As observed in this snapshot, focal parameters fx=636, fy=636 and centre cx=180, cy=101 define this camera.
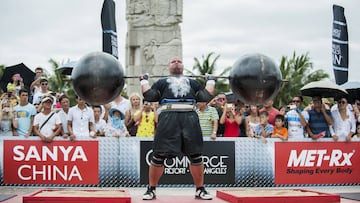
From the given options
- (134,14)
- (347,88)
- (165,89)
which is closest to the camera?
(165,89)

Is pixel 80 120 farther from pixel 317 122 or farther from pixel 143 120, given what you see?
pixel 317 122

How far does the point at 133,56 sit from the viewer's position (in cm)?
2069

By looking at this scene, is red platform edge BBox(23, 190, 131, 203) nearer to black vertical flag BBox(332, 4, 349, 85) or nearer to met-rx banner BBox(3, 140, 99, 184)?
met-rx banner BBox(3, 140, 99, 184)

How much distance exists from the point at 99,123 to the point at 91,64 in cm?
409

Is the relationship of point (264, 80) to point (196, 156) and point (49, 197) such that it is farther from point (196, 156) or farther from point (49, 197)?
point (49, 197)

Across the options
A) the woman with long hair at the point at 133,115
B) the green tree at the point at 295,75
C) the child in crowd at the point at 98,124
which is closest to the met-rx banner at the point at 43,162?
the child in crowd at the point at 98,124

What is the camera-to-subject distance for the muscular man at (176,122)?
8258 millimetres

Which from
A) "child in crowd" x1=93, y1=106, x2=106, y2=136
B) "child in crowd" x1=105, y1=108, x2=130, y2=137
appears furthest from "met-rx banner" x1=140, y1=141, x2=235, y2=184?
"child in crowd" x1=93, y1=106, x2=106, y2=136

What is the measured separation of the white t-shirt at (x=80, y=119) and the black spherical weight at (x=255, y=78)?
4058 mm

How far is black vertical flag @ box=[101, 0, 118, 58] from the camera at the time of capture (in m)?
13.6

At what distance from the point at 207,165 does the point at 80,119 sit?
2.38 m

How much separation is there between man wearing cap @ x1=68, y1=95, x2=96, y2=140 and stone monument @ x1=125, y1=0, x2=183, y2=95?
29.2 ft

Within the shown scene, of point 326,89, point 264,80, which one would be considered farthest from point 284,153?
point 264,80

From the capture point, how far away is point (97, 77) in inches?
294
